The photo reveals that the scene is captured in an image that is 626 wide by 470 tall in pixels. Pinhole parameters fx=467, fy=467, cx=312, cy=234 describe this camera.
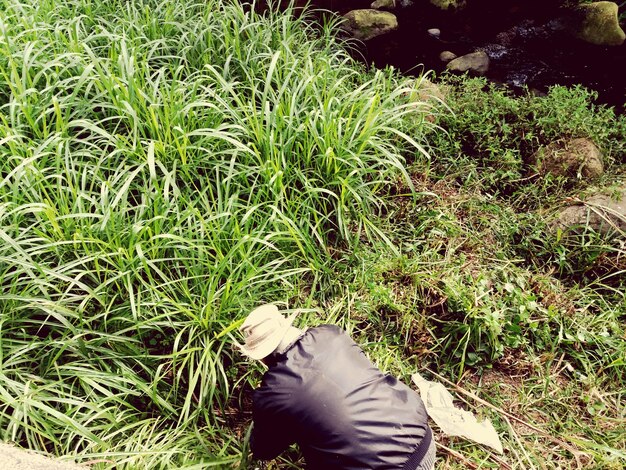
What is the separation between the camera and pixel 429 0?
450 centimetres

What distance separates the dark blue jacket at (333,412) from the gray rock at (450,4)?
3.96 m

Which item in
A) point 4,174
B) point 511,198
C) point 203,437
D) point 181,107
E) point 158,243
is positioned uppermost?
point 181,107

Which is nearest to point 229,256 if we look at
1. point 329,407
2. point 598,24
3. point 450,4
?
point 329,407

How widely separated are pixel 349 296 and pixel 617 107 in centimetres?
265

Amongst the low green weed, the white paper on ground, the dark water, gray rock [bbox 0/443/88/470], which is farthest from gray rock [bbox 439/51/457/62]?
gray rock [bbox 0/443/88/470]

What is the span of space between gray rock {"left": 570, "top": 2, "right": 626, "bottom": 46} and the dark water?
0.06 meters

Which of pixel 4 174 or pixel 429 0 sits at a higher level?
pixel 429 0

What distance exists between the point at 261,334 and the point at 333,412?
357 millimetres

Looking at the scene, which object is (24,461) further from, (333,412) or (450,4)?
(450,4)

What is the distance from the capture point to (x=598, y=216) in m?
2.49

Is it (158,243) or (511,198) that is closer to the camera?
(158,243)

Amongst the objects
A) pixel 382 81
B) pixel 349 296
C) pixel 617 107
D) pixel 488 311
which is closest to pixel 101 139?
pixel 349 296

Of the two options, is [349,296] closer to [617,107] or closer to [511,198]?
[511,198]

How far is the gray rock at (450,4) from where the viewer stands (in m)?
4.45
